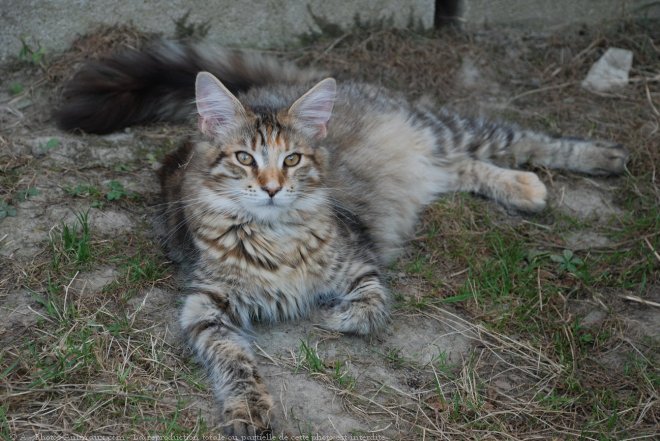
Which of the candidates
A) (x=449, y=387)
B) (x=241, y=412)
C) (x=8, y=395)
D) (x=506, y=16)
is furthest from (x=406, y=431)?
(x=506, y=16)

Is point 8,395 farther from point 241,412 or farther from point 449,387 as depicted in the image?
point 449,387

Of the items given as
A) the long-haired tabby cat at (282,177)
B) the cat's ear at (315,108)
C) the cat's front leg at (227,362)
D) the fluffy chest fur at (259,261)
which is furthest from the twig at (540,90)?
the cat's front leg at (227,362)

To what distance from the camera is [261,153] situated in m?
3.59

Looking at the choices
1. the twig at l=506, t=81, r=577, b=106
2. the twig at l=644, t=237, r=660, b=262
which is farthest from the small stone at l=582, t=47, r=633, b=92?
the twig at l=644, t=237, r=660, b=262

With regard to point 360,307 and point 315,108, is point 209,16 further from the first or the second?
point 360,307

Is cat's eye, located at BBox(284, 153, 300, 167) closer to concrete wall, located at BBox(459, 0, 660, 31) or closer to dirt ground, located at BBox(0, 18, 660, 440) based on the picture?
dirt ground, located at BBox(0, 18, 660, 440)

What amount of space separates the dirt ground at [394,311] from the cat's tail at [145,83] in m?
0.15

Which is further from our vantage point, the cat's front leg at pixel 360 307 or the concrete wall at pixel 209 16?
the concrete wall at pixel 209 16

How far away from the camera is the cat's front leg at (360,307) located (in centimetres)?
369

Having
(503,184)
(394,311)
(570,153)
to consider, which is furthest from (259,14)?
(394,311)

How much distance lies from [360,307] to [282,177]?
2.47 feet

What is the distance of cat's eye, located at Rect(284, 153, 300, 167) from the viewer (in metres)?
3.63

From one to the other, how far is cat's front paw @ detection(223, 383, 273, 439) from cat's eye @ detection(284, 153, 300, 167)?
108cm

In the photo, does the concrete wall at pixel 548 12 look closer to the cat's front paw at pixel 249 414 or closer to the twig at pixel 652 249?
the twig at pixel 652 249
